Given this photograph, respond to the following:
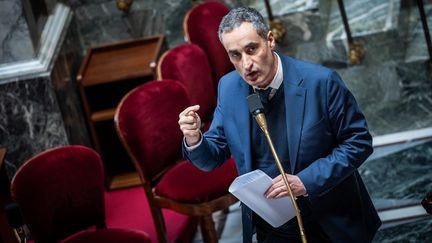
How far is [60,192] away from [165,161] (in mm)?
603

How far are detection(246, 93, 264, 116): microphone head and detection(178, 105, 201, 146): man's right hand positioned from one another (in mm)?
212

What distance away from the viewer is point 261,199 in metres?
2.09

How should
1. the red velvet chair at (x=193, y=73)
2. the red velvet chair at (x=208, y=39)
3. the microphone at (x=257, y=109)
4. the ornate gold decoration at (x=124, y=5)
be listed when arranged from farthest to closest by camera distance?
the ornate gold decoration at (x=124, y=5)
the red velvet chair at (x=208, y=39)
the red velvet chair at (x=193, y=73)
the microphone at (x=257, y=109)

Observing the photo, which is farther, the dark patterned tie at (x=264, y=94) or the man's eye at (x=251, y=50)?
the dark patterned tie at (x=264, y=94)

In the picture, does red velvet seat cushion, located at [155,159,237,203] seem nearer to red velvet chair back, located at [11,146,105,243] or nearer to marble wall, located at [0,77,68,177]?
red velvet chair back, located at [11,146,105,243]

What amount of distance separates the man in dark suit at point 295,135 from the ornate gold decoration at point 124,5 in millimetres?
2751

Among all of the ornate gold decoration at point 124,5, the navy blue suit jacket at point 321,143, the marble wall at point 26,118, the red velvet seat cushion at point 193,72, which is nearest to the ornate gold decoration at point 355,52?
the red velvet seat cushion at point 193,72

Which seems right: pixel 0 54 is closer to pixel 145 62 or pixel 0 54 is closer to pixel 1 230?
pixel 145 62

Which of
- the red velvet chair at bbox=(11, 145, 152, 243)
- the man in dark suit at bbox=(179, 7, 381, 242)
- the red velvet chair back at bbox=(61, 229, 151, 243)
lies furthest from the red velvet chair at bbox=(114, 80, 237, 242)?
the man in dark suit at bbox=(179, 7, 381, 242)

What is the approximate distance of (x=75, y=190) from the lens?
3.02 meters

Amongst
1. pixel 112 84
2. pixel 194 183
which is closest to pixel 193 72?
pixel 194 183

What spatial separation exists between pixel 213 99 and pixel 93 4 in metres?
1.49

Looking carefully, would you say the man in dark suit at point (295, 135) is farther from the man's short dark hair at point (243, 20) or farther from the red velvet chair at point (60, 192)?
the red velvet chair at point (60, 192)

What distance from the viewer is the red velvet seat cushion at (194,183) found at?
3.23 m
